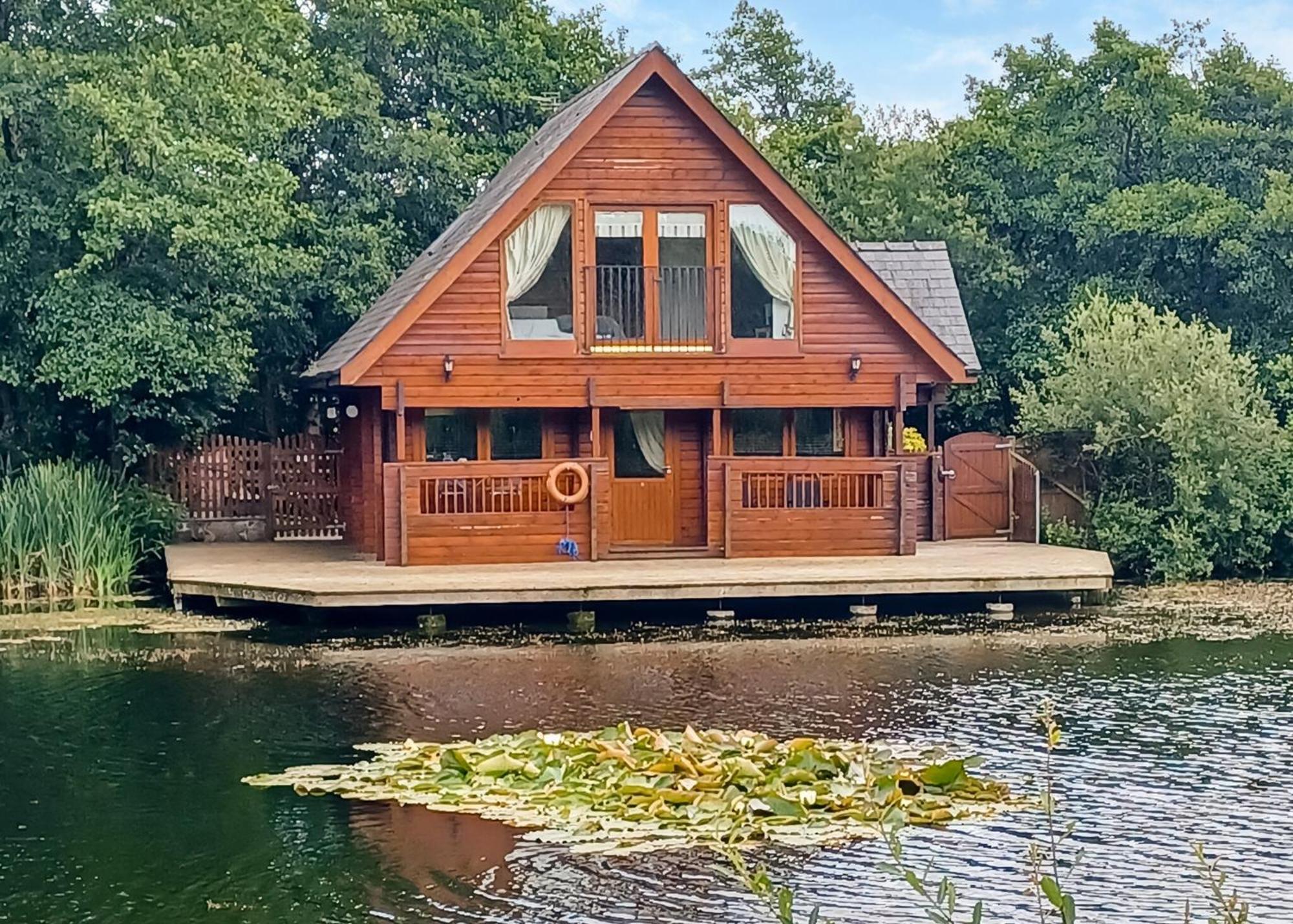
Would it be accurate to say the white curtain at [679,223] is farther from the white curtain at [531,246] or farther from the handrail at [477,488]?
the handrail at [477,488]

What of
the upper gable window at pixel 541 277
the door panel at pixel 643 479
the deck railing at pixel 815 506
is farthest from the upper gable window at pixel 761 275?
the upper gable window at pixel 541 277

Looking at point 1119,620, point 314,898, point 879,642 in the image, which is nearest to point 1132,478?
point 1119,620

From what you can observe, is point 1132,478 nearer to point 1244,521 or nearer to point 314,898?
point 1244,521

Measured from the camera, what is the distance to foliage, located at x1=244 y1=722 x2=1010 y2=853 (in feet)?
27.0

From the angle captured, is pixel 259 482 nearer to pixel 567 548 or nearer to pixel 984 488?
pixel 567 548

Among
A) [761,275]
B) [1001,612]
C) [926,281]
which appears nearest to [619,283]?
[761,275]

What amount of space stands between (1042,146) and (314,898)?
69.6 ft

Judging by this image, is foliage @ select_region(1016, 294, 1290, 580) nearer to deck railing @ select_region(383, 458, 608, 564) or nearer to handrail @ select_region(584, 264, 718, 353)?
handrail @ select_region(584, 264, 718, 353)

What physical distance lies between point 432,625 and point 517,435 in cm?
384

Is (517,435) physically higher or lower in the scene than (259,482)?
higher

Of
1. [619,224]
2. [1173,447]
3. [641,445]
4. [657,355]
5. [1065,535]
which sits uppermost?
[619,224]

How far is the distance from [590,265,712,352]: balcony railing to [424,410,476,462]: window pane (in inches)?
67.3

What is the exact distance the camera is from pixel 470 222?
1895cm

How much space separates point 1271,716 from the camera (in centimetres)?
1102
